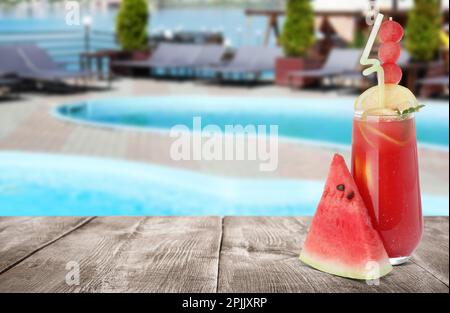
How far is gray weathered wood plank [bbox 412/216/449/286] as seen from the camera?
1085 millimetres

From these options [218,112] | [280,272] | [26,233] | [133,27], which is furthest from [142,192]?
[133,27]

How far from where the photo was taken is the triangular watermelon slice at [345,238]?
1.04m

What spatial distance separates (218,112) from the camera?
32.1ft

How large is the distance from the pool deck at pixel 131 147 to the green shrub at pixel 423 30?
2109mm

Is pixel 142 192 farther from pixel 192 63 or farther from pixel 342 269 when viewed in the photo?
pixel 192 63

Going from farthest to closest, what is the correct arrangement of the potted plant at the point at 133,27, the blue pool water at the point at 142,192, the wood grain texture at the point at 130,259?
the potted plant at the point at 133,27 < the blue pool water at the point at 142,192 < the wood grain texture at the point at 130,259

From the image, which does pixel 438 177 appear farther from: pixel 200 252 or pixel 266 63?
pixel 266 63

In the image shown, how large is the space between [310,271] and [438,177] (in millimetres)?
3923

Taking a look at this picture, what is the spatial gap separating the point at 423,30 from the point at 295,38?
2688 mm

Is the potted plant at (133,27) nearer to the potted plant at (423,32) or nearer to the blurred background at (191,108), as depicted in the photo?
the blurred background at (191,108)

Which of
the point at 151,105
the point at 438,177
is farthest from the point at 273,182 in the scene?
the point at 151,105

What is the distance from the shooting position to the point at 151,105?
34.0ft

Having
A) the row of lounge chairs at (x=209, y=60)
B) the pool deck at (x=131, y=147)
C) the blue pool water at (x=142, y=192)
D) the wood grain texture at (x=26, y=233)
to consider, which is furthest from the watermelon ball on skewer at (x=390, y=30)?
the row of lounge chairs at (x=209, y=60)
